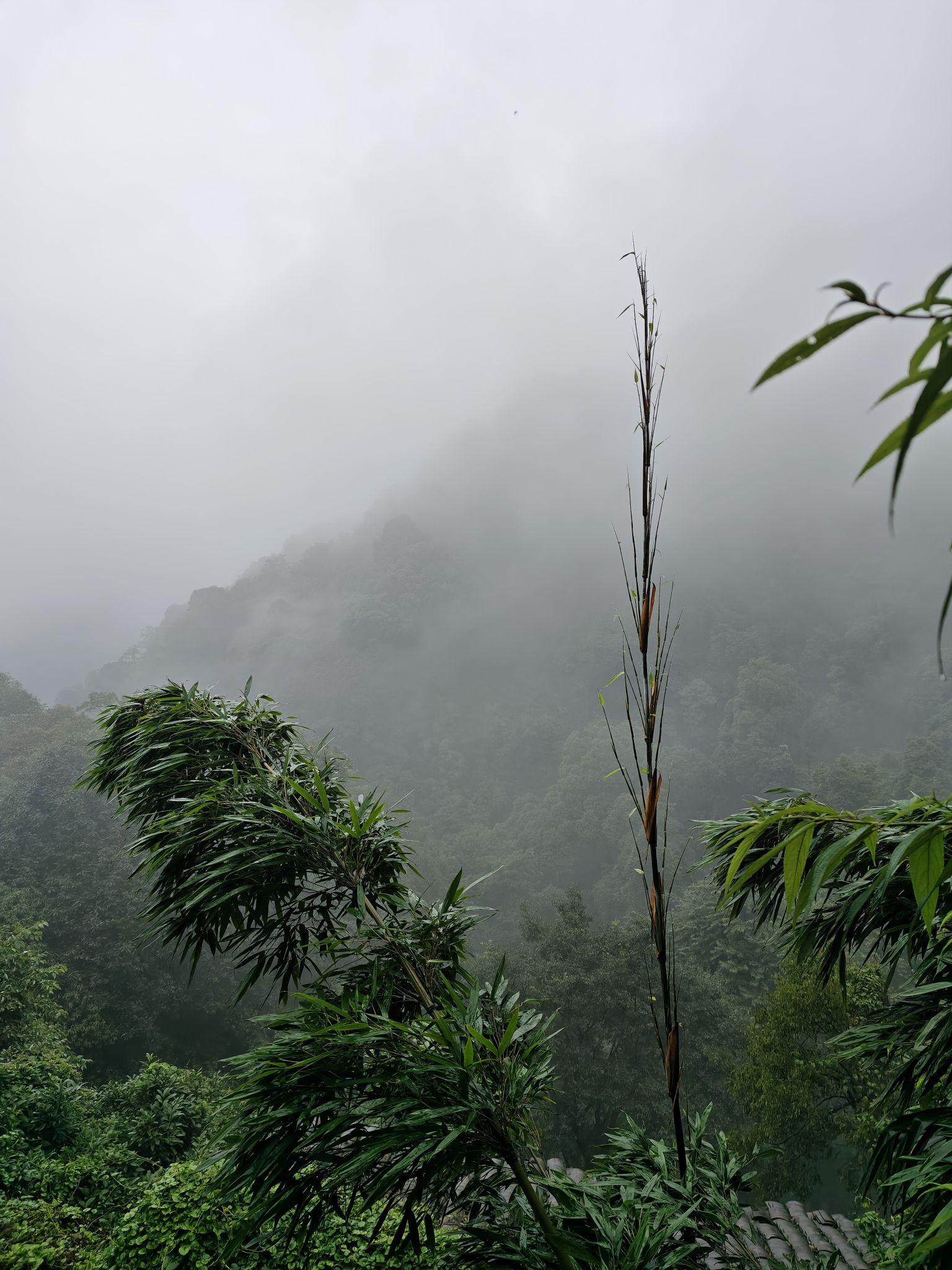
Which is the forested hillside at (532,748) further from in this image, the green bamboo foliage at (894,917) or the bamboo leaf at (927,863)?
the bamboo leaf at (927,863)

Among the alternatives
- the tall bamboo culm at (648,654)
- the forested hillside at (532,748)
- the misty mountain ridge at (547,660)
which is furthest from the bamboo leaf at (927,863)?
the misty mountain ridge at (547,660)

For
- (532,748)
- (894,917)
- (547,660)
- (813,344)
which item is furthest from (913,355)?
(547,660)

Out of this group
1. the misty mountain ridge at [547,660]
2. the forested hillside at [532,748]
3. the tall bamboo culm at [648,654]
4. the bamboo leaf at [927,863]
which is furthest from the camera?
the misty mountain ridge at [547,660]

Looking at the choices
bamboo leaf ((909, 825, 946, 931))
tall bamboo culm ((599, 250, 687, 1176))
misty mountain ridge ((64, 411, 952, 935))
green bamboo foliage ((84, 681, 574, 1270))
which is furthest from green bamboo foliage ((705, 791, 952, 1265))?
misty mountain ridge ((64, 411, 952, 935))

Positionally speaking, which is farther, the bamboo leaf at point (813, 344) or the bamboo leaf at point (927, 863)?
the bamboo leaf at point (927, 863)

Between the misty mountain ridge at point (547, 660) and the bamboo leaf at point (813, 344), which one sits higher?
the misty mountain ridge at point (547, 660)

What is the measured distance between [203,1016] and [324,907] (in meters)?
13.0

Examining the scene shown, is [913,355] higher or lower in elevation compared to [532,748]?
lower

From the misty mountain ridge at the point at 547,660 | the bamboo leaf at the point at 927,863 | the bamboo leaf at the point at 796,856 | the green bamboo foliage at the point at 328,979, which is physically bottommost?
the green bamboo foliage at the point at 328,979

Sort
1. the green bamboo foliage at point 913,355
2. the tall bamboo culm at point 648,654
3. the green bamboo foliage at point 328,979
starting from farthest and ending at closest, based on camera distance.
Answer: the green bamboo foliage at point 328,979
the tall bamboo culm at point 648,654
the green bamboo foliage at point 913,355

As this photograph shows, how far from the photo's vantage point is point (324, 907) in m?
2.19

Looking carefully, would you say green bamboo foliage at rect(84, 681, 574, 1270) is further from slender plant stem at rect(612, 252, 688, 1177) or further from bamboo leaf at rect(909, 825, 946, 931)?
bamboo leaf at rect(909, 825, 946, 931)

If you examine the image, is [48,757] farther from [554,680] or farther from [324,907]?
[554,680]

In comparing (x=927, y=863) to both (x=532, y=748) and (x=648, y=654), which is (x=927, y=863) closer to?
(x=648, y=654)
